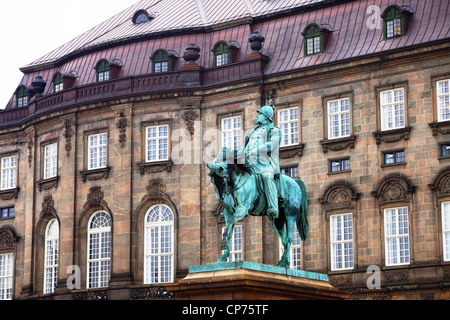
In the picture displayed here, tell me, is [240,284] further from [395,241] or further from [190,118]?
[190,118]

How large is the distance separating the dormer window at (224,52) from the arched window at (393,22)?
26.8 ft

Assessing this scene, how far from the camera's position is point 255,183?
28281mm

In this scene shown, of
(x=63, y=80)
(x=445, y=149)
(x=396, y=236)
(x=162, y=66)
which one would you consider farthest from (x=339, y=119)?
(x=63, y=80)

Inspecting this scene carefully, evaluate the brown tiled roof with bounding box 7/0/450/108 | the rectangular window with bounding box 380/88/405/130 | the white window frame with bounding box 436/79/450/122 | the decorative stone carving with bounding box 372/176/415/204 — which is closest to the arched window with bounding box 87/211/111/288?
the brown tiled roof with bounding box 7/0/450/108

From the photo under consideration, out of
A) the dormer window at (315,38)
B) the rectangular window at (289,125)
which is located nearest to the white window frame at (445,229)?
the rectangular window at (289,125)

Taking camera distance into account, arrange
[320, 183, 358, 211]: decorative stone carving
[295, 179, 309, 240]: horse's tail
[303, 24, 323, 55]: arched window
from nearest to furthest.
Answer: [295, 179, 309, 240]: horse's tail, [320, 183, 358, 211]: decorative stone carving, [303, 24, 323, 55]: arched window

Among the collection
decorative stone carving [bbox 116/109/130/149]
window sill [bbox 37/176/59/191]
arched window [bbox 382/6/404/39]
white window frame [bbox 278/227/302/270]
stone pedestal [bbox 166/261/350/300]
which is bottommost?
stone pedestal [bbox 166/261/350/300]

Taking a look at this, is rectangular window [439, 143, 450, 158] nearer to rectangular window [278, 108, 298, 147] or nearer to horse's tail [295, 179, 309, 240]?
rectangular window [278, 108, 298, 147]

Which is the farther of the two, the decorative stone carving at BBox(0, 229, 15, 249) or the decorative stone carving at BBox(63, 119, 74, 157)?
the decorative stone carving at BBox(0, 229, 15, 249)

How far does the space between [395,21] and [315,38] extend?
4168 millimetres

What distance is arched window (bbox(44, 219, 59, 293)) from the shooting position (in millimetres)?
54250

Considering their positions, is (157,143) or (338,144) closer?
(338,144)

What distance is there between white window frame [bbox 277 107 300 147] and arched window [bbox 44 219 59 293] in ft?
44.2
